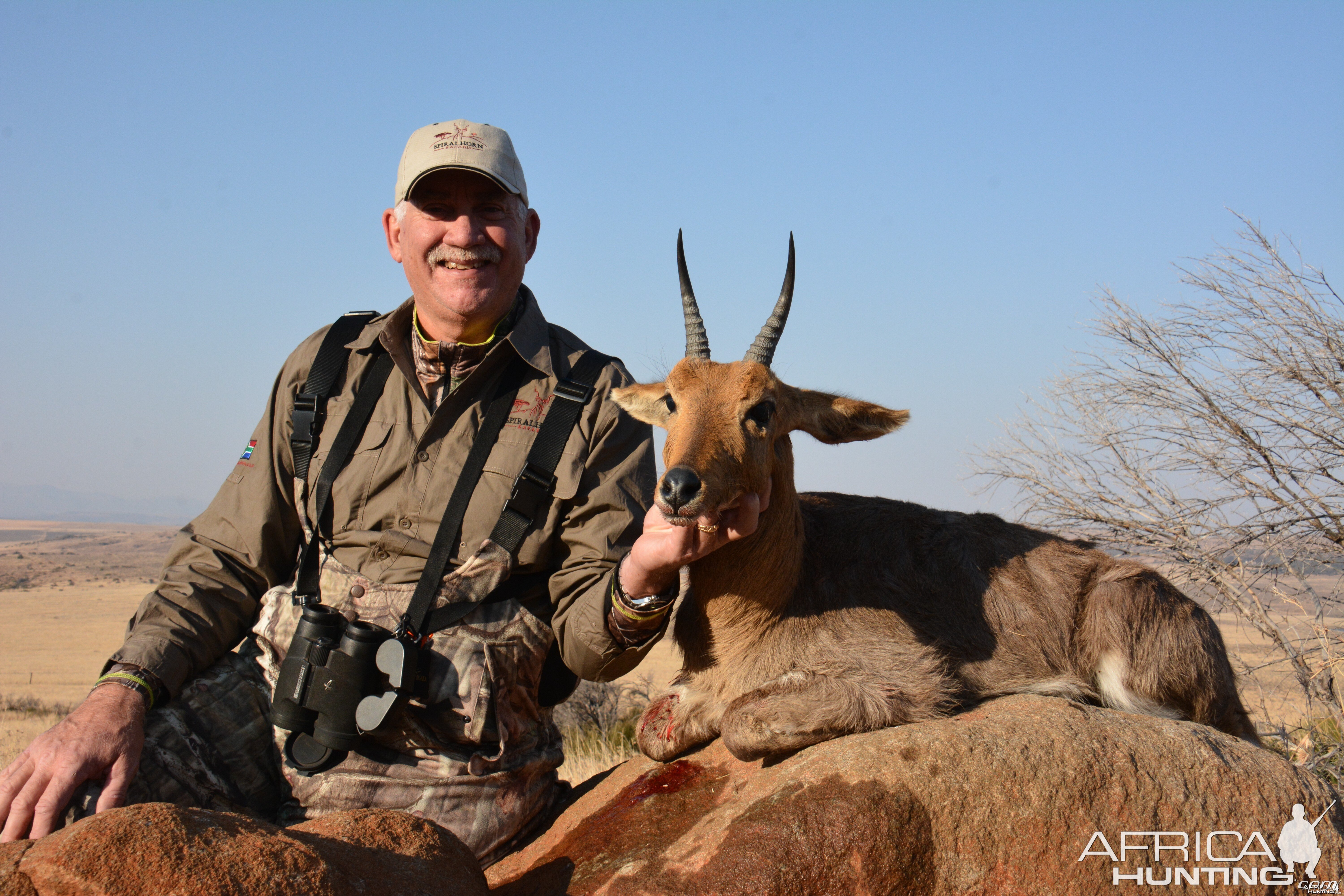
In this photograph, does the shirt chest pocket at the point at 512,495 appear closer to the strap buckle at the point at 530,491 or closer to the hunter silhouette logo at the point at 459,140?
the strap buckle at the point at 530,491

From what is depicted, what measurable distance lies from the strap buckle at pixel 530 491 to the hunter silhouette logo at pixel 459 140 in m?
1.76

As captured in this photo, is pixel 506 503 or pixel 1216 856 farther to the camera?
pixel 506 503

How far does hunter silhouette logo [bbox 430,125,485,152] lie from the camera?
5.21 meters

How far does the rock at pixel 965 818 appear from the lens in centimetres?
369

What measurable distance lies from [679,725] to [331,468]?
2240 millimetres

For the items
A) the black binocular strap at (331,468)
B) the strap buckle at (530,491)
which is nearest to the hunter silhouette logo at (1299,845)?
the strap buckle at (530,491)

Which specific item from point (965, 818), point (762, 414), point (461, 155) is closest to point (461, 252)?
point (461, 155)

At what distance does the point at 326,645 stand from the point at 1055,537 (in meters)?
4.39

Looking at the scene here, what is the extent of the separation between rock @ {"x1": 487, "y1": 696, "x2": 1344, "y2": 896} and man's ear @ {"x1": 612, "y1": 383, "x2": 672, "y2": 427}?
1869 mm

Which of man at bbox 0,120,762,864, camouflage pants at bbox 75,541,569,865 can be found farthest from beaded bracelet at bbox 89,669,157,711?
camouflage pants at bbox 75,541,569,865

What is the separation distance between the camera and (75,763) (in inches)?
155

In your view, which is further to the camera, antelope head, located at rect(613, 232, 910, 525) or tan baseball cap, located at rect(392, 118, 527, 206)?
tan baseball cap, located at rect(392, 118, 527, 206)

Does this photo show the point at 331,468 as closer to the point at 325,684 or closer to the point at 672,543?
the point at 325,684

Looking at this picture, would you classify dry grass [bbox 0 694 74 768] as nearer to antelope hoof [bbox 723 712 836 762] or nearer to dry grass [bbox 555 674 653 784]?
dry grass [bbox 555 674 653 784]
